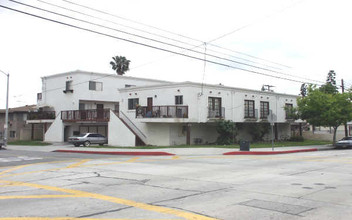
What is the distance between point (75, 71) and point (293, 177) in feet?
113

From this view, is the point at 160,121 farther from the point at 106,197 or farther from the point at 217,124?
the point at 106,197

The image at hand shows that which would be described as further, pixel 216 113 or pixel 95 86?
pixel 95 86

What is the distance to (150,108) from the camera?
3247 cm

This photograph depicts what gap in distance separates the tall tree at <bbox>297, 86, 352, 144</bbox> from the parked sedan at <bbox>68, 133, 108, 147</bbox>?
73.8ft

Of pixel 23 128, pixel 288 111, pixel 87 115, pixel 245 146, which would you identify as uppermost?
pixel 288 111

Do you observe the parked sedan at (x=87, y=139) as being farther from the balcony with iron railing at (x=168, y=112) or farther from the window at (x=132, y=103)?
the balcony with iron railing at (x=168, y=112)

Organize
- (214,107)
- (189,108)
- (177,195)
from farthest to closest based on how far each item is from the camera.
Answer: (214,107) < (189,108) < (177,195)

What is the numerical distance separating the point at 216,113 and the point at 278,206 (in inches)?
1041

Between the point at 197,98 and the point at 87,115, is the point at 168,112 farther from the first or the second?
the point at 87,115

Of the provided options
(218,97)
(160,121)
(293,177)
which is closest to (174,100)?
(160,121)

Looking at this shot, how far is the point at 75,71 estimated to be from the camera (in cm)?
4119

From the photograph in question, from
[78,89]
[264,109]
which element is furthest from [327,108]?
[78,89]

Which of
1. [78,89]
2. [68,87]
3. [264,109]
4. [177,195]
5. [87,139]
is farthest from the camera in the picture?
[68,87]

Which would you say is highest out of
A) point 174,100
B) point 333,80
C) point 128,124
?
point 333,80
